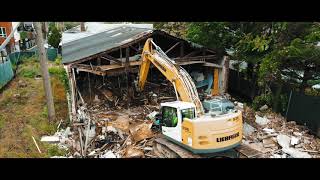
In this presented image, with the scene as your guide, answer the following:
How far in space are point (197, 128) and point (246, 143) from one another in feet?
10.0

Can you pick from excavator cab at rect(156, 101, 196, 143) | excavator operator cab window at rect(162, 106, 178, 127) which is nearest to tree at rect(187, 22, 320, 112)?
excavator cab at rect(156, 101, 196, 143)

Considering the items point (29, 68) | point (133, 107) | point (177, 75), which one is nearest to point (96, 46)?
point (133, 107)

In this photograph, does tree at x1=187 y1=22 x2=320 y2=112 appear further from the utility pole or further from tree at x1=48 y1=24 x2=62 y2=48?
tree at x1=48 y1=24 x2=62 y2=48

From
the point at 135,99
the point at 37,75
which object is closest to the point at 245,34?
the point at 135,99

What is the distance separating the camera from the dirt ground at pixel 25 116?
37.4ft

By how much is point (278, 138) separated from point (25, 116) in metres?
10.5

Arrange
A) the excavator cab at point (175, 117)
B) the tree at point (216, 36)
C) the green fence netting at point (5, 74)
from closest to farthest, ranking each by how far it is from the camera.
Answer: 1. the excavator cab at point (175, 117)
2. the tree at point (216, 36)
3. the green fence netting at point (5, 74)

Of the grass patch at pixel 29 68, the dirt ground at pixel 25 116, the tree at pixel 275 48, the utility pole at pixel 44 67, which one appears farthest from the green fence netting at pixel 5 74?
the tree at pixel 275 48

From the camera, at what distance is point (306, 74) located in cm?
1314

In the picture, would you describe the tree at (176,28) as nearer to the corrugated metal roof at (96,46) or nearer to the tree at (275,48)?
the corrugated metal roof at (96,46)

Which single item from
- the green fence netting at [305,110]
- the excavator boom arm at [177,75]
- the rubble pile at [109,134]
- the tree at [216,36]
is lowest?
the rubble pile at [109,134]

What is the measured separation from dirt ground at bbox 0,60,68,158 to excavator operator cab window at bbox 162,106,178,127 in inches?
168

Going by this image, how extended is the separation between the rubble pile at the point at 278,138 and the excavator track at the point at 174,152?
115 cm

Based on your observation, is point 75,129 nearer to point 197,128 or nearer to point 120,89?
point 120,89
